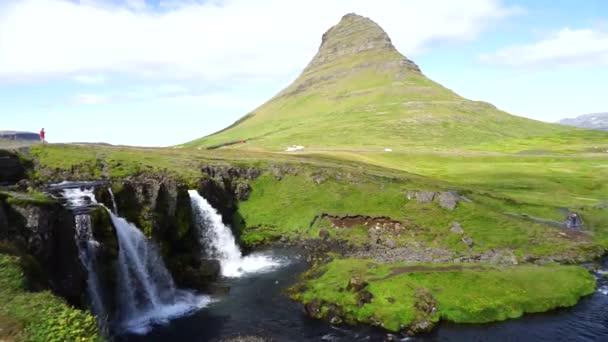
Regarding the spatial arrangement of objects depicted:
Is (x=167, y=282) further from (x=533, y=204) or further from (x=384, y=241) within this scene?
(x=533, y=204)

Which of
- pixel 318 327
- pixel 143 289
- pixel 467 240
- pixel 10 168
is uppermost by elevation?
pixel 10 168

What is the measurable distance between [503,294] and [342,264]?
1953 centimetres

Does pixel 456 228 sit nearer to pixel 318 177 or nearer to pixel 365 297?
pixel 365 297

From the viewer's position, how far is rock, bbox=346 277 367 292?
166ft

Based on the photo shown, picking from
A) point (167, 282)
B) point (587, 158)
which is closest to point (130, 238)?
point (167, 282)

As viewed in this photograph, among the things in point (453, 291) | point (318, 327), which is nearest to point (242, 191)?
point (318, 327)

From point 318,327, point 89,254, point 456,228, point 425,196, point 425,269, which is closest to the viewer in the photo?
point 318,327

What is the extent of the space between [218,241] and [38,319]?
154ft

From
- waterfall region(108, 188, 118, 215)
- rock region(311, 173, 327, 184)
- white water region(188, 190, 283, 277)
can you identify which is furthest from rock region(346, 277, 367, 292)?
rock region(311, 173, 327, 184)

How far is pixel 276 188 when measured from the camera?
Result: 9194cm

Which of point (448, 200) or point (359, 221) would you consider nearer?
point (448, 200)

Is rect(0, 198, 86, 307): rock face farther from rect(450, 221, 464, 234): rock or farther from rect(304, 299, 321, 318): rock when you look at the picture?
rect(450, 221, 464, 234): rock

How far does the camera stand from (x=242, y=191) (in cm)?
8938

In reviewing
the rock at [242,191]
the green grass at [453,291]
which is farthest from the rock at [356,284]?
the rock at [242,191]
